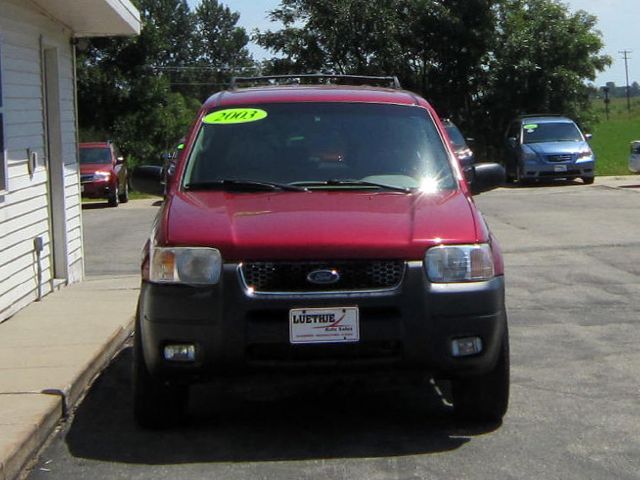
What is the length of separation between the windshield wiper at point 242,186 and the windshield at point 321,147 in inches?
1.4

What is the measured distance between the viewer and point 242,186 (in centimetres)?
620

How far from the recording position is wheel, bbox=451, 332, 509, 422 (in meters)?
5.82

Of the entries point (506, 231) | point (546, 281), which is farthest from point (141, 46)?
point (546, 281)

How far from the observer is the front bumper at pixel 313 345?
5.34 meters

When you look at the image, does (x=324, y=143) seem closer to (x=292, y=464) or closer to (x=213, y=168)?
(x=213, y=168)

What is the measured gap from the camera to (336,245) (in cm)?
538

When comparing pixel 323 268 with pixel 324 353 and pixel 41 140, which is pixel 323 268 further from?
pixel 41 140

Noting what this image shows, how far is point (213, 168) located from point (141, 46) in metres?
31.6

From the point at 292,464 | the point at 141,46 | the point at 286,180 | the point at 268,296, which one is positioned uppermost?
the point at 141,46

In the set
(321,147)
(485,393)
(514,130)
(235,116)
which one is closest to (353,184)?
(321,147)

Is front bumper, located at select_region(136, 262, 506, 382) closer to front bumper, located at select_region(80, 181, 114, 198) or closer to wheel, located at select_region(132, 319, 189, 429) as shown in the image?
wheel, located at select_region(132, 319, 189, 429)

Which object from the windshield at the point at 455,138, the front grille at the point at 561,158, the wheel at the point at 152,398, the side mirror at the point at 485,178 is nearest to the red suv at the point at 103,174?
the windshield at the point at 455,138

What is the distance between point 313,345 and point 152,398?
3.22ft

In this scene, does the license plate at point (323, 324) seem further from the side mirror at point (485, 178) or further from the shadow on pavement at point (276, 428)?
the side mirror at point (485, 178)
